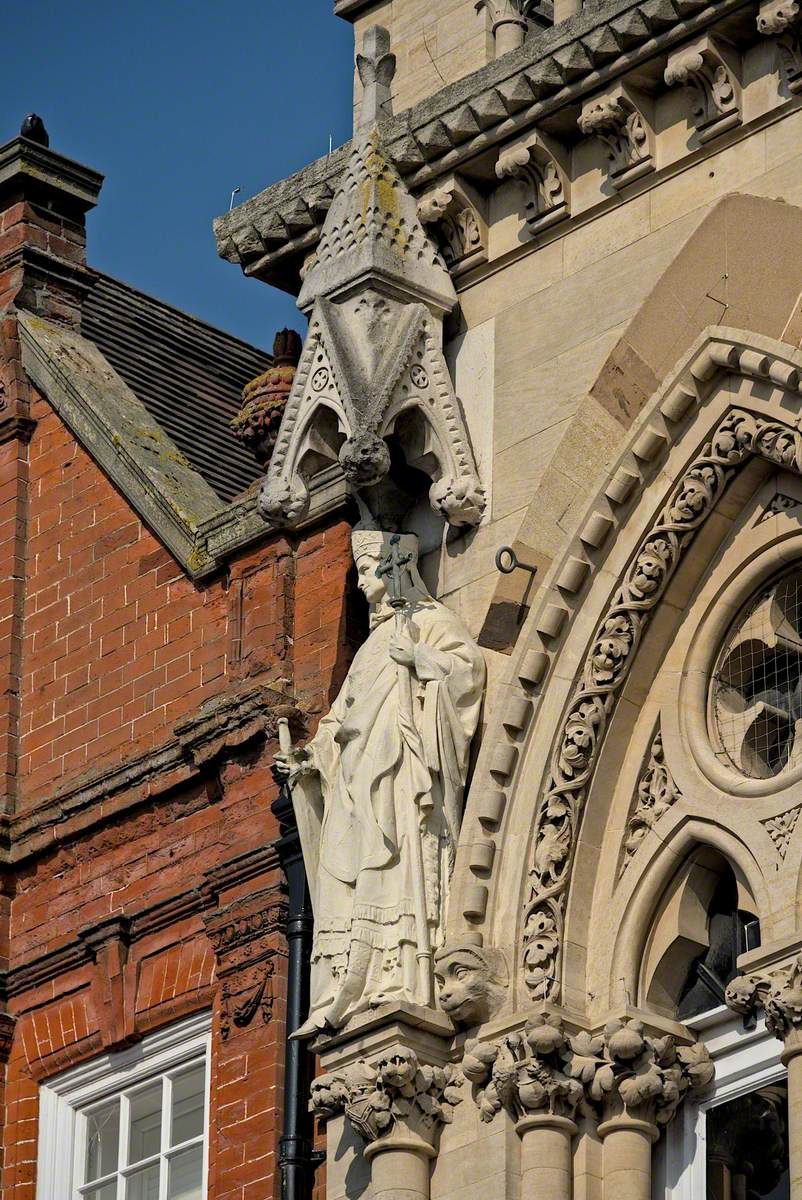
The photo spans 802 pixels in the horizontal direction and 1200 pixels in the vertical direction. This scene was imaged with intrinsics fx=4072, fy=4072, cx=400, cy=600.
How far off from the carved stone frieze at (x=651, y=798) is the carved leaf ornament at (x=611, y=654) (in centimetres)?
24

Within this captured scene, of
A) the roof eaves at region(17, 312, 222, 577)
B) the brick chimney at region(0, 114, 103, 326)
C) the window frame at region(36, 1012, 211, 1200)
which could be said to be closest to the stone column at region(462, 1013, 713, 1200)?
the window frame at region(36, 1012, 211, 1200)

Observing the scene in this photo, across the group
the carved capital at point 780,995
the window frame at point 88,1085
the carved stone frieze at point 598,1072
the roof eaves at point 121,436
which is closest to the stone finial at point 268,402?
the roof eaves at point 121,436

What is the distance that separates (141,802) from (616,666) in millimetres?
4312

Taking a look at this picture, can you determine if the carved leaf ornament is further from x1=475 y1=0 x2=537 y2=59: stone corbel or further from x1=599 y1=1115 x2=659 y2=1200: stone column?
x1=475 y1=0 x2=537 y2=59: stone corbel

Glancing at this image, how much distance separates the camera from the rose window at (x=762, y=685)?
59.3 feet

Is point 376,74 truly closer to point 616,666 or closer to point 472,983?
point 616,666

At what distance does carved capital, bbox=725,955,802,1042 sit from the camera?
17.0 m

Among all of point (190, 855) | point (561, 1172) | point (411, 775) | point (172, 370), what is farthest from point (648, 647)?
point (172, 370)

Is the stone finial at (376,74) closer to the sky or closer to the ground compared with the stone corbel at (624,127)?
closer to the sky

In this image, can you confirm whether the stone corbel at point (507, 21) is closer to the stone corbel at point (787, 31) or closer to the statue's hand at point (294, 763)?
the stone corbel at point (787, 31)

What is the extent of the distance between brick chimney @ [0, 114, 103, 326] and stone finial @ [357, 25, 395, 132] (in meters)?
5.01

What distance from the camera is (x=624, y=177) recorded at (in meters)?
19.3

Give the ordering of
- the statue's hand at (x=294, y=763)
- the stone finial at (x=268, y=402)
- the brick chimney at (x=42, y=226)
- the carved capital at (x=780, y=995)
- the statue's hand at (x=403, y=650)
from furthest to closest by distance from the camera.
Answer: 1. the brick chimney at (x=42, y=226)
2. the stone finial at (x=268, y=402)
3. the statue's hand at (x=294, y=763)
4. the statue's hand at (x=403, y=650)
5. the carved capital at (x=780, y=995)

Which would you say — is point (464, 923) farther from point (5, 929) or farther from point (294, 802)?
point (5, 929)
